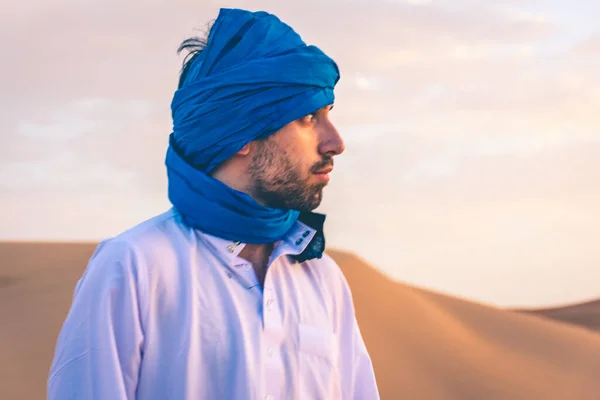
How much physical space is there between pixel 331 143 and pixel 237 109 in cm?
37

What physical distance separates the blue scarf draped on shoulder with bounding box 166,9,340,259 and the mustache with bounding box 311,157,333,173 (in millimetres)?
192

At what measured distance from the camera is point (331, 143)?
289 centimetres

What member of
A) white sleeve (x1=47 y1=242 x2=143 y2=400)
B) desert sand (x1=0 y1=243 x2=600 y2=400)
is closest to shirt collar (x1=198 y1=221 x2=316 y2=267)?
white sleeve (x1=47 y1=242 x2=143 y2=400)

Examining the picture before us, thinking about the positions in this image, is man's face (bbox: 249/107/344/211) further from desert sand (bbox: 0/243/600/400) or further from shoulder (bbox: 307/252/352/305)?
desert sand (bbox: 0/243/600/400)

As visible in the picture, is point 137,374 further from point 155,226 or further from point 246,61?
point 246,61

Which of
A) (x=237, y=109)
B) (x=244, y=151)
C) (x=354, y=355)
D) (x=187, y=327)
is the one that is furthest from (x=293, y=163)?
(x=354, y=355)

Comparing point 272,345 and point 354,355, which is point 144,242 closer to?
point 272,345

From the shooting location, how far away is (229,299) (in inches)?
107

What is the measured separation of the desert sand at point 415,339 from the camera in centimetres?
1220

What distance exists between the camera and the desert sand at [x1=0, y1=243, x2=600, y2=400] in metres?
12.2

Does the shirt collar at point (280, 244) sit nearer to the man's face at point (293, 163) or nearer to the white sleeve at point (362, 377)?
the man's face at point (293, 163)

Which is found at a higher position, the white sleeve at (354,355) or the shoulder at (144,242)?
the shoulder at (144,242)

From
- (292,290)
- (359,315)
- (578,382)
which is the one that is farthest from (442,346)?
(292,290)

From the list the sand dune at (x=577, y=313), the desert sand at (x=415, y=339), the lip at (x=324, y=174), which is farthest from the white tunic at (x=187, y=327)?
the sand dune at (x=577, y=313)
